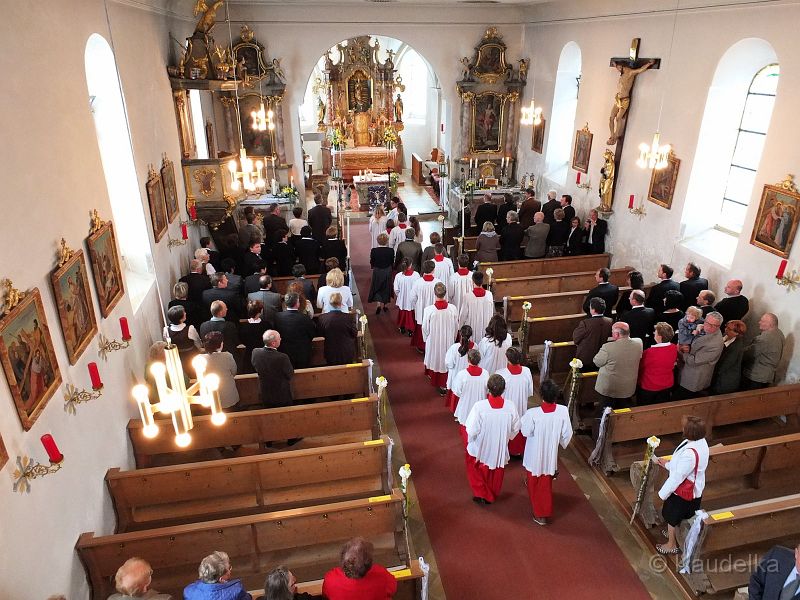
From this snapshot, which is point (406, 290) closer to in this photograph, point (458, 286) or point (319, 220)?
point (458, 286)

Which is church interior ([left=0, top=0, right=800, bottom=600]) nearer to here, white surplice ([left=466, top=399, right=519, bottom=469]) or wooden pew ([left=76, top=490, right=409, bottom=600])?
wooden pew ([left=76, top=490, right=409, bottom=600])

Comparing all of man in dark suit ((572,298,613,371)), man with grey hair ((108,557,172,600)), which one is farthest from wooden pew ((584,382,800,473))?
man with grey hair ((108,557,172,600))

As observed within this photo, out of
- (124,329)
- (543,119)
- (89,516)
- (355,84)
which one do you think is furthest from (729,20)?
(355,84)

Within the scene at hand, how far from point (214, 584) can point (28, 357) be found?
6.94 ft

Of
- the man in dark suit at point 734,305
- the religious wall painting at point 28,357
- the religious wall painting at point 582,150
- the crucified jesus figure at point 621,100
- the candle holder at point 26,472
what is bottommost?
the man in dark suit at point 734,305

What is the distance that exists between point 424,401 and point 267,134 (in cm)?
948

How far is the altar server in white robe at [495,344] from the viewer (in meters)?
6.70

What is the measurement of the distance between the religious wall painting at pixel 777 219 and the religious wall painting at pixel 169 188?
867cm

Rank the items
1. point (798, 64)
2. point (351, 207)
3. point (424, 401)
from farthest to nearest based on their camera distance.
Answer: point (351, 207)
point (424, 401)
point (798, 64)

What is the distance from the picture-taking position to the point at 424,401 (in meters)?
8.12

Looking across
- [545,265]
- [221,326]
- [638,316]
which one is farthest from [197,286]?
[545,265]

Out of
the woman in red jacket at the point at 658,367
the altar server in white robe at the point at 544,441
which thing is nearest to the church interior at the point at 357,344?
the altar server in white robe at the point at 544,441

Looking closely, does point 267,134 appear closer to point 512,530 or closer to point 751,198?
point 751,198

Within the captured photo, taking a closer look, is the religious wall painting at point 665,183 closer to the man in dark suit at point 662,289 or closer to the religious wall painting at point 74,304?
the man in dark suit at point 662,289
